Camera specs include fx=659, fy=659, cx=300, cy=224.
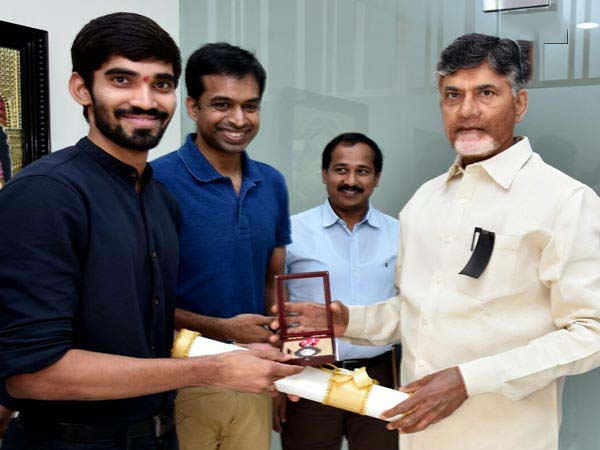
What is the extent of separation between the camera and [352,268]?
250 centimetres

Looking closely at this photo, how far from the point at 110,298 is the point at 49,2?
208cm

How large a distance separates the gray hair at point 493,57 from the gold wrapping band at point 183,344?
3.14ft

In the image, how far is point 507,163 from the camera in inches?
65.1

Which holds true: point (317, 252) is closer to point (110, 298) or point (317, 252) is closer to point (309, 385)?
point (309, 385)

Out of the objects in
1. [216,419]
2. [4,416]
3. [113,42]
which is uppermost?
[113,42]

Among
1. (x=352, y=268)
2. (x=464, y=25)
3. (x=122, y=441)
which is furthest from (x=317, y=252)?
(x=122, y=441)

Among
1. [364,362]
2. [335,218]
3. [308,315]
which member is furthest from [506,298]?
[335,218]

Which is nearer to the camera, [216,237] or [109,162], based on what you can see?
[109,162]

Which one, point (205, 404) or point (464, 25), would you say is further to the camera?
point (464, 25)

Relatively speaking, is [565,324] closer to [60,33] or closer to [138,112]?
[138,112]

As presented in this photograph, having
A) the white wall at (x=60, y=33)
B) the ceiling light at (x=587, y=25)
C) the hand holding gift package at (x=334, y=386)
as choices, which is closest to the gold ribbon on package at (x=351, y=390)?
the hand holding gift package at (x=334, y=386)

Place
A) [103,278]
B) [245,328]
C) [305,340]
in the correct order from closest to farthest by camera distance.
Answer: [103,278] < [305,340] < [245,328]

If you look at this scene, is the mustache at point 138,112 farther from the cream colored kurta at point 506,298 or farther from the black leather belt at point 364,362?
the black leather belt at point 364,362

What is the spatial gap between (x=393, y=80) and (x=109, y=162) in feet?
5.57
